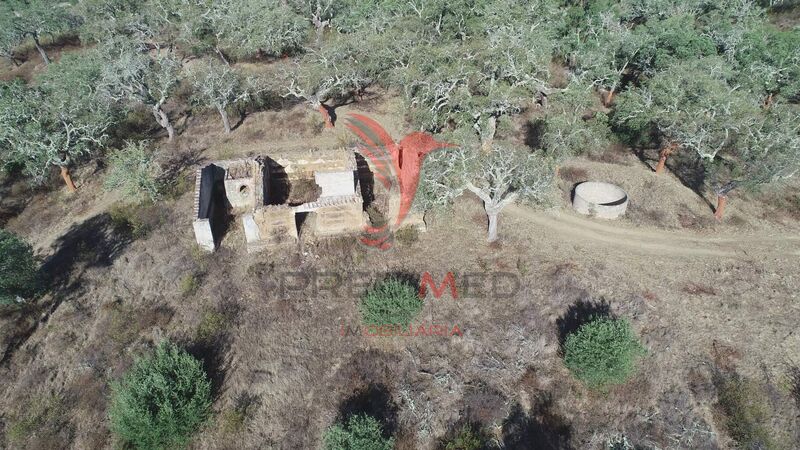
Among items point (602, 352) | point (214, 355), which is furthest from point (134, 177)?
point (602, 352)

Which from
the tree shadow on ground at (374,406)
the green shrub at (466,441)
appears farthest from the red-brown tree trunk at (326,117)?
the green shrub at (466,441)

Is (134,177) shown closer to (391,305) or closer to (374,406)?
(391,305)

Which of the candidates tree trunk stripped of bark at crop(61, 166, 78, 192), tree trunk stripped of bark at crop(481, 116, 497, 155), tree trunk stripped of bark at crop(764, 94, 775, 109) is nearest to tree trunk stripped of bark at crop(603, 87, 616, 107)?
tree trunk stripped of bark at crop(764, 94, 775, 109)

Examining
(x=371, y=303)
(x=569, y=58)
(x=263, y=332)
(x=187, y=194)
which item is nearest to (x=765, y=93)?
(x=569, y=58)

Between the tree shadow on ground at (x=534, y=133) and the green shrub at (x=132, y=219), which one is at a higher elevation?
the tree shadow on ground at (x=534, y=133)

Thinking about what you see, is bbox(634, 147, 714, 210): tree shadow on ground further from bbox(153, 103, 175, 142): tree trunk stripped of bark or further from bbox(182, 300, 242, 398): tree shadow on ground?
bbox(153, 103, 175, 142): tree trunk stripped of bark

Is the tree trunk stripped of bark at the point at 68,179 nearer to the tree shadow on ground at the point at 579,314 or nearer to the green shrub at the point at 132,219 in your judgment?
the green shrub at the point at 132,219
